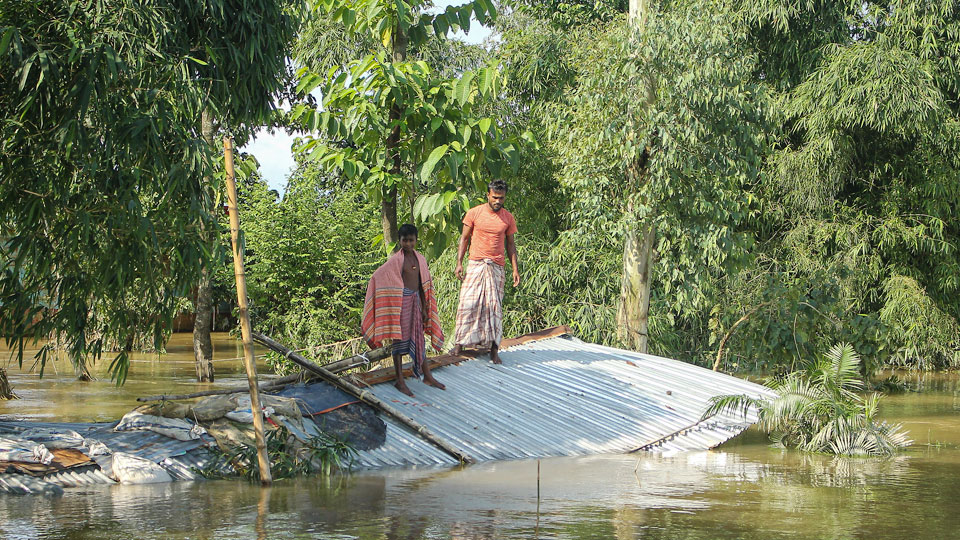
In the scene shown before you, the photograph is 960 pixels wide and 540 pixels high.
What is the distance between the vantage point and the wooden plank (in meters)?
8.15

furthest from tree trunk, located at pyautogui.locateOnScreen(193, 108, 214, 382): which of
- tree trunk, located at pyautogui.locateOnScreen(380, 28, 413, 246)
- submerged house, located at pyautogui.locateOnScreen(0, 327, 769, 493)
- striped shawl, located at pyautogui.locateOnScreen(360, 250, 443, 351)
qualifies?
striped shawl, located at pyautogui.locateOnScreen(360, 250, 443, 351)

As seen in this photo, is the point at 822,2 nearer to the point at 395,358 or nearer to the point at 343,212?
the point at 343,212

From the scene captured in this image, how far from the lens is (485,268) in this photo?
915cm

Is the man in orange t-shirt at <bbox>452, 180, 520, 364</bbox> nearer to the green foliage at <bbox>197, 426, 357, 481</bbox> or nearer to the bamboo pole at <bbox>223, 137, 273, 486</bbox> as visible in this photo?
the green foliage at <bbox>197, 426, 357, 481</bbox>

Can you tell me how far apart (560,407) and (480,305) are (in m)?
1.26

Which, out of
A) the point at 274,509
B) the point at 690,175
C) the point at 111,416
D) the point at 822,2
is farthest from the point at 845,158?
the point at 274,509

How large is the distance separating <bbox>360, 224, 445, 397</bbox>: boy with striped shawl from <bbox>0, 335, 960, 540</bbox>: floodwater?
1.33 m

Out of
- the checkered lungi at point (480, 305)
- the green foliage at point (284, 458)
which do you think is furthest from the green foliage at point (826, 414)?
the green foliage at point (284, 458)

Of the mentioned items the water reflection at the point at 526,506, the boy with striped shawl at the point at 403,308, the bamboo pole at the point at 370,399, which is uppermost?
the boy with striped shawl at the point at 403,308

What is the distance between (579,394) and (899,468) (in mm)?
2643

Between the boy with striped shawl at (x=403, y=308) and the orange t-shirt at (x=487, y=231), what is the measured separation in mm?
1002

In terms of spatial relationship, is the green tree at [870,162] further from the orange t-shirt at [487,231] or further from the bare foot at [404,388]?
the bare foot at [404,388]

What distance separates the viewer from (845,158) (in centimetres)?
1585

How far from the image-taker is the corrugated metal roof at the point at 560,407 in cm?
759
